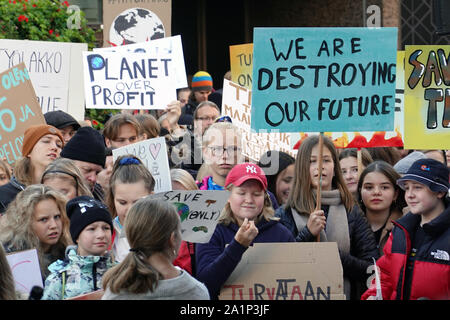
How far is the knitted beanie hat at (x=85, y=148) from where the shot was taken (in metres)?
6.24

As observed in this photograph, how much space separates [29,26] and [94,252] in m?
6.08

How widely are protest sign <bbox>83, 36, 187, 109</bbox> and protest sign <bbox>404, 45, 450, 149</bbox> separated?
244 cm

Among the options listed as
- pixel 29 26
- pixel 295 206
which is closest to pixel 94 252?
pixel 295 206

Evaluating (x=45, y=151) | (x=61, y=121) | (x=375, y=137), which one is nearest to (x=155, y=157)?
(x=45, y=151)

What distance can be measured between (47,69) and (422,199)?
462 centimetres

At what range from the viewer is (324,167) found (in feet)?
19.1

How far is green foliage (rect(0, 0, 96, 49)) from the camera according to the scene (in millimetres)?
10102

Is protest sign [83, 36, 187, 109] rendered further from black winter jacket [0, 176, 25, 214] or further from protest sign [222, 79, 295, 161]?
black winter jacket [0, 176, 25, 214]

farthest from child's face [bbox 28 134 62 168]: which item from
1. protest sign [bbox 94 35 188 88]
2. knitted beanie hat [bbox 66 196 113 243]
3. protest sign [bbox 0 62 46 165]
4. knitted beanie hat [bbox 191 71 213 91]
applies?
knitted beanie hat [bbox 191 71 213 91]

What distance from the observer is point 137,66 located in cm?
848

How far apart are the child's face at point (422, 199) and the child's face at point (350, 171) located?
5.30ft

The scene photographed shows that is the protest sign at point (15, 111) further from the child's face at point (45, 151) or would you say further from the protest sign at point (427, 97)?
the protest sign at point (427, 97)

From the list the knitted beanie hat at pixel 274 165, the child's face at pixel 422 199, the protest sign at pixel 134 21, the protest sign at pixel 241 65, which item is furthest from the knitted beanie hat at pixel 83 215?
the protest sign at pixel 134 21

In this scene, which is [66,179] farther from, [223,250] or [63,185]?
[223,250]
